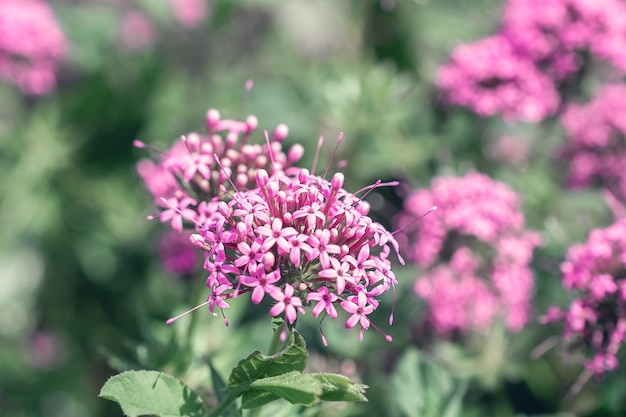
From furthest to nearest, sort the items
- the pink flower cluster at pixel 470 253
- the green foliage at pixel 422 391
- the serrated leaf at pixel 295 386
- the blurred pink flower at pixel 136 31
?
1. the blurred pink flower at pixel 136 31
2. the pink flower cluster at pixel 470 253
3. the green foliage at pixel 422 391
4. the serrated leaf at pixel 295 386

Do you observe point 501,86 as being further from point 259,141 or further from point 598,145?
point 259,141

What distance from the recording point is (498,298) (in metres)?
2.81

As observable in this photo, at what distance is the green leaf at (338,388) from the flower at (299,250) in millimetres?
158

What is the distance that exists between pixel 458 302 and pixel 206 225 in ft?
4.49

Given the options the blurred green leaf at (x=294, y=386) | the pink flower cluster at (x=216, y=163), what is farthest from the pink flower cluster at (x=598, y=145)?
the blurred green leaf at (x=294, y=386)

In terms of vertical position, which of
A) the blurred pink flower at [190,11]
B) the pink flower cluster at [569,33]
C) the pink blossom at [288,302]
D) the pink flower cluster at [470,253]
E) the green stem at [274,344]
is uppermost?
the pink flower cluster at [569,33]

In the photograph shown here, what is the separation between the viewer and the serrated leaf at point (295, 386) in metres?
1.53

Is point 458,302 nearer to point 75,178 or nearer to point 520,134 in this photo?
point 520,134

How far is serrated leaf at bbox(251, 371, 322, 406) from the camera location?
153 centimetres

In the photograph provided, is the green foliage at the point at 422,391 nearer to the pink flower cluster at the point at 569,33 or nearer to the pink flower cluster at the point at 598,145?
the pink flower cluster at the point at 598,145

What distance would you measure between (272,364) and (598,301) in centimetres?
123

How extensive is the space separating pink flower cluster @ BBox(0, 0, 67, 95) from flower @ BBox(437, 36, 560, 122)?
2.30m

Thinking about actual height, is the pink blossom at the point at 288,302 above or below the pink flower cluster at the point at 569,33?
below

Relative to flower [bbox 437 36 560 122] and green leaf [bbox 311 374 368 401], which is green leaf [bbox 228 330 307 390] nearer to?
green leaf [bbox 311 374 368 401]
